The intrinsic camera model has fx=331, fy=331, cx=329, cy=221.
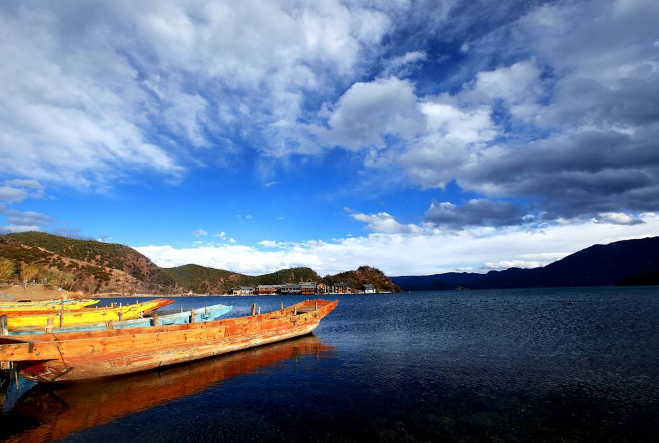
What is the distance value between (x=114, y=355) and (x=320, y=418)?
11141mm

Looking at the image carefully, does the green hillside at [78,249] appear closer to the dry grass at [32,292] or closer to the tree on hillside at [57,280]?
the tree on hillside at [57,280]

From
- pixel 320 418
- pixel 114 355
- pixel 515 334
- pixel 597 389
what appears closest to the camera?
pixel 320 418

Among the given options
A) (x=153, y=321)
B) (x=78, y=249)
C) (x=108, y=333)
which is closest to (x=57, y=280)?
(x=78, y=249)

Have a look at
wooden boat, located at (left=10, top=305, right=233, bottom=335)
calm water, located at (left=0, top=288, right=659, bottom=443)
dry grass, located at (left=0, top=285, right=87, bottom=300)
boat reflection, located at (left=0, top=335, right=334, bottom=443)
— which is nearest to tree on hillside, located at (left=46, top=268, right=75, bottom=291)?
dry grass, located at (left=0, top=285, right=87, bottom=300)

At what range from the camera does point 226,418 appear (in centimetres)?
1212

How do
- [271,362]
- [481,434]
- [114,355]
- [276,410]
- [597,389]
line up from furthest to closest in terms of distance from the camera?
1. [271,362]
2. [114,355]
3. [597,389]
4. [276,410]
5. [481,434]

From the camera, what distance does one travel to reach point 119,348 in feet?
54.4

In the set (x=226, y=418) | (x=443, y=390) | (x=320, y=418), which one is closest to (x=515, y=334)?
(x=443, y=390)

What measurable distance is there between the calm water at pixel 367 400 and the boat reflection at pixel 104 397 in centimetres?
6

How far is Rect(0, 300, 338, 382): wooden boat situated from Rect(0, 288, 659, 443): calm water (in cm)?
73

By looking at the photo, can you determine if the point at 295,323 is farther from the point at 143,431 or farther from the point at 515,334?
the point at 515,334

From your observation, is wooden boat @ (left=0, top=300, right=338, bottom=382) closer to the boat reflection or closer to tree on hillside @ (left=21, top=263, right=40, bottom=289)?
the boat reflection

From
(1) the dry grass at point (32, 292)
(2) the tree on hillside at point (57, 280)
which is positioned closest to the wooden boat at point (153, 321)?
(1) the dry grass at point (32, 292)

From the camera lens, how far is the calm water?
35.3 ft
